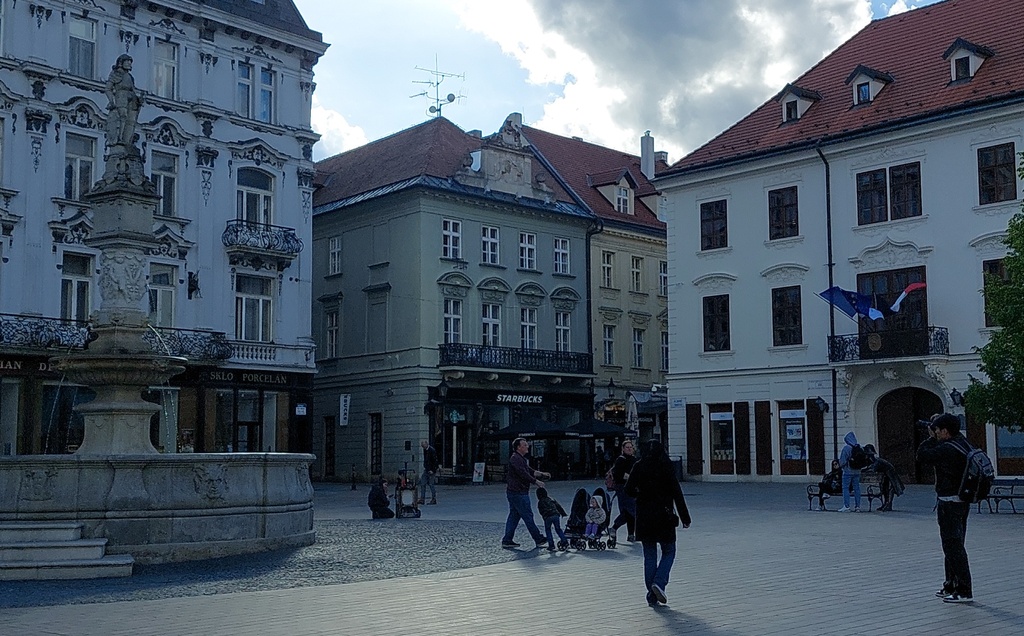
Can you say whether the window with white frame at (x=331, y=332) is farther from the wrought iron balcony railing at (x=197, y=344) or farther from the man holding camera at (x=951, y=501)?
the man holding camera at (x=951, y=501)

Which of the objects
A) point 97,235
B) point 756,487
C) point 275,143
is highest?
point 275,143

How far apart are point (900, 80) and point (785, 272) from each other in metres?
7.41

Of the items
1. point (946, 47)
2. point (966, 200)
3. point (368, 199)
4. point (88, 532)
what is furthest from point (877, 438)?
point (88, 532)

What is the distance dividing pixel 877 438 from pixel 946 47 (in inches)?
521

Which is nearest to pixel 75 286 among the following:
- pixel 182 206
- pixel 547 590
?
pixel 182 206

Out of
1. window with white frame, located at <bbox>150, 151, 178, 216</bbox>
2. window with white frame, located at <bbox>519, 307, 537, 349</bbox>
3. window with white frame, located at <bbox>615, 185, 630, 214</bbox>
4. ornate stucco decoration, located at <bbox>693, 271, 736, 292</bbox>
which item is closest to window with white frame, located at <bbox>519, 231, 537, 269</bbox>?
window with white frame, located at <bbox>519, 307, 537, 349</bbox>

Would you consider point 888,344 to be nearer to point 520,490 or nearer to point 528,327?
point 528,327

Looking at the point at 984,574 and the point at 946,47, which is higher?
the point at 946,47

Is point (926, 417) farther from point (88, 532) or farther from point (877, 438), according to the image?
point (88, 532)

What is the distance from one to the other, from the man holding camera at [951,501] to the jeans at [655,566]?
8.48 feet

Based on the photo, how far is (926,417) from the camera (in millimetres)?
38688

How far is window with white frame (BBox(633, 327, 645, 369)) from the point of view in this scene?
185 feet

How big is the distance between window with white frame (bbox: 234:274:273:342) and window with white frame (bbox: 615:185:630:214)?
20435mm

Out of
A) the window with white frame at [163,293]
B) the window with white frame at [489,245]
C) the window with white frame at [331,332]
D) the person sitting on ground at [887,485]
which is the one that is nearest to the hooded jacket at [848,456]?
the person sitting on ground at [887,485]
